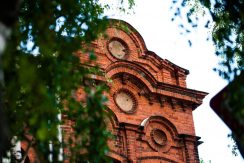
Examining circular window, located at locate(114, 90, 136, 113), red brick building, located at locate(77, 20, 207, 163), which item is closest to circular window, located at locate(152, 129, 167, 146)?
red brick building, located at locate(77, 20, 207, 163)

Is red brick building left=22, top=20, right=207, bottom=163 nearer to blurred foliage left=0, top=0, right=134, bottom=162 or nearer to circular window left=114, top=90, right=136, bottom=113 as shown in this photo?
circular window left=114, top=90, right=136, bottom=113

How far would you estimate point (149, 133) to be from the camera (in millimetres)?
Result: 17266

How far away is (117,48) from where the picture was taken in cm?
1794

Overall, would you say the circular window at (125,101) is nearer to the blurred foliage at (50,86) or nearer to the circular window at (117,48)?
the circular window at (117,48)

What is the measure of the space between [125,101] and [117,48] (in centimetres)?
184

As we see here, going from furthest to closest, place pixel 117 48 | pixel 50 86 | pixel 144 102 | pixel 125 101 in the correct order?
1. pixel 117 48
2. pixel 144 102
3. pixel 125 101
4. pixel 50 86

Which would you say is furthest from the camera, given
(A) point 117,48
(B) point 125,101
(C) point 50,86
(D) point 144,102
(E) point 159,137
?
(A) point 117,48

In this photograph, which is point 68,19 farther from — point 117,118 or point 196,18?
point 117,118

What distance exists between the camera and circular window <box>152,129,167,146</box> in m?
17.4

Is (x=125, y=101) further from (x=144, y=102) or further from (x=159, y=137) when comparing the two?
(x=159, y=137)

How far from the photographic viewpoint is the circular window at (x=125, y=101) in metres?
17.1

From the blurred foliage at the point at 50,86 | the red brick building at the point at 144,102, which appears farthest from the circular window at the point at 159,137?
the blurred foliage at the point at 50,86

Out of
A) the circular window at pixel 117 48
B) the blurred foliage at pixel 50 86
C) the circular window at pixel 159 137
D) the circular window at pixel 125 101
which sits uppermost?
the circular window at pixel 117 48

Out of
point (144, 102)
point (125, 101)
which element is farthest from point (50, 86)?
point (144, 102)
